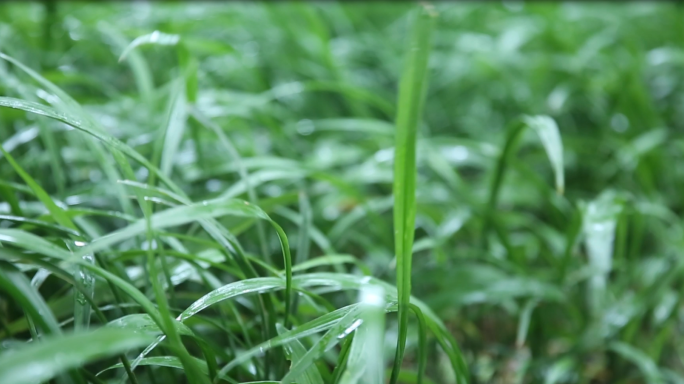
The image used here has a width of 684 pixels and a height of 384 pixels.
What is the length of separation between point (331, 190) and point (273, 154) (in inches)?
5.1

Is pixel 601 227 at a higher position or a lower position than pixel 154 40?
lower

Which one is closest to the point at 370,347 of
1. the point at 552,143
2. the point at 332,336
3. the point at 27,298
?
the point at 332,336

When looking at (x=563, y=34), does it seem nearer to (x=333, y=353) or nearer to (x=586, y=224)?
(x=586, y=224)

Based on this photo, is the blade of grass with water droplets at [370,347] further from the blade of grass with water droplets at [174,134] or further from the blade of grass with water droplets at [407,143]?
the blade of grass with water droplets at [174,134]

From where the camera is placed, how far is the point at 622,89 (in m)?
0.97

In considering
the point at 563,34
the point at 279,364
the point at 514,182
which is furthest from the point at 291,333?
the point at 563,34

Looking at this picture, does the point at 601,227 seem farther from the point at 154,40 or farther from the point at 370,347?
the point at 154,40

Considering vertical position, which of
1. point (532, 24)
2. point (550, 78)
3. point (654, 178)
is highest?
point (532, 24)

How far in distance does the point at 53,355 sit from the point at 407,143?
7.8 inches

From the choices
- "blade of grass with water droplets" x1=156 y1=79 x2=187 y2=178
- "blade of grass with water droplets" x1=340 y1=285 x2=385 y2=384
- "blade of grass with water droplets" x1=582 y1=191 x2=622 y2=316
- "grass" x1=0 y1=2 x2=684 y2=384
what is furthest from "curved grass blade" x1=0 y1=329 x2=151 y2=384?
"blade of grass with water droplets" x1=582 y1=191 x2=622 y2=316

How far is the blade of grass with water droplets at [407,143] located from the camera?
0.28 meters

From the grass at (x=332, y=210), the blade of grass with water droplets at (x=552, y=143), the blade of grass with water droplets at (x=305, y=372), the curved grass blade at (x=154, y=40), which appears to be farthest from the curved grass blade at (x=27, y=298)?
the blade of grass with water droplets at (x=552, y=143)

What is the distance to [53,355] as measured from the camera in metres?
0.20

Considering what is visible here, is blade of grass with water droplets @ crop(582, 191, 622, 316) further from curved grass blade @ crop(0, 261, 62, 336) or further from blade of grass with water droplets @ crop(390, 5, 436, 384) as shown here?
curved grass blade @ crop(0, 261, 62, 336)
